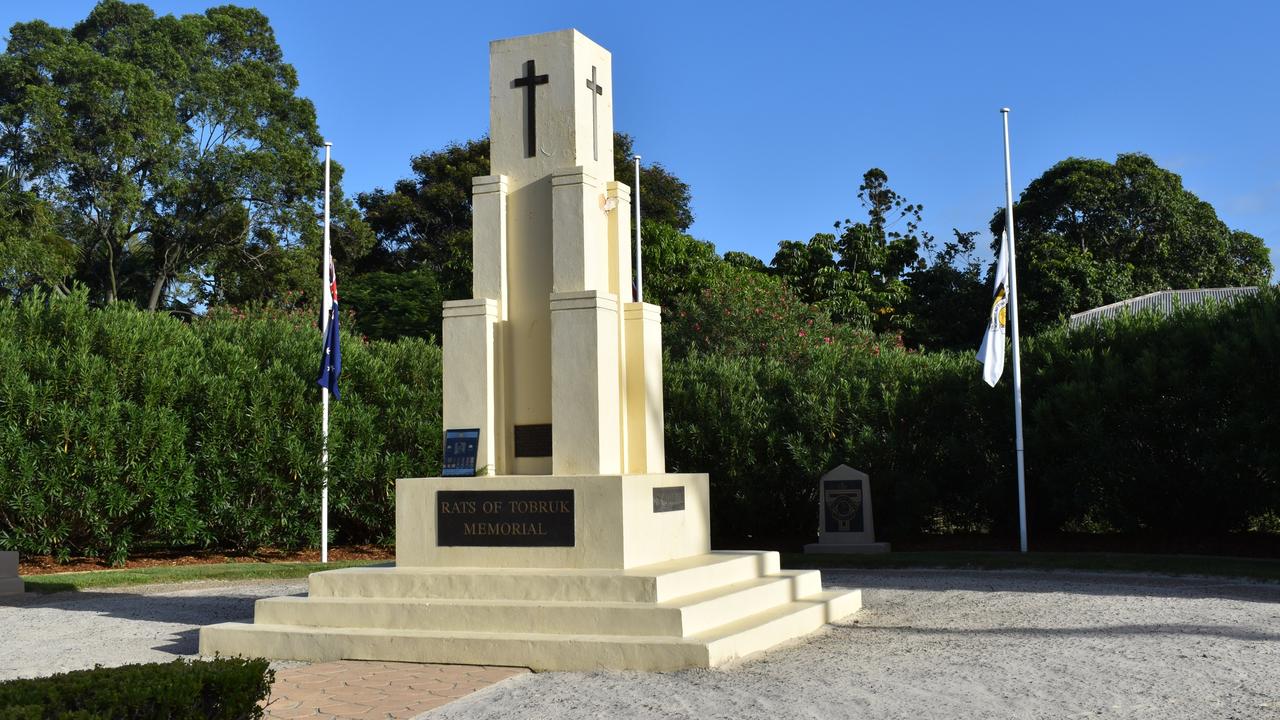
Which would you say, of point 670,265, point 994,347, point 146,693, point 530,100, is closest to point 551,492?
point 530,100

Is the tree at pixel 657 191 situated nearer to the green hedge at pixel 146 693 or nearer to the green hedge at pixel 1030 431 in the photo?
the green hedge at pixel 1030 431

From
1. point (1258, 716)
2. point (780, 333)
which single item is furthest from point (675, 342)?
point (1258, 716)

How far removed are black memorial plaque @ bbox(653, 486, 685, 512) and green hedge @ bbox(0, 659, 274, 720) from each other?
468 centimetres

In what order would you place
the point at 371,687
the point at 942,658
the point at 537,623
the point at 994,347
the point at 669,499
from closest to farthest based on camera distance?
the point at 371,687 < the point at 942,658 < the point at 537,623 < the point at 669,499 < the point at 994,347

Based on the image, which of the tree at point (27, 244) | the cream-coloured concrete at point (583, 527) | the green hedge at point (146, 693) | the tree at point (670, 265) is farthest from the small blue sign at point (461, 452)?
the tree at point (670, 265)

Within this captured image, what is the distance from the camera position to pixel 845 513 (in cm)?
1831

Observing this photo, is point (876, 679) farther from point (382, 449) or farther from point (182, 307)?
point (182, 307)

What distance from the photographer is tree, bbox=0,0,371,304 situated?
33.4 m

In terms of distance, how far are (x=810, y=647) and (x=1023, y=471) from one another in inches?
390

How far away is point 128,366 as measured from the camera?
18234mm

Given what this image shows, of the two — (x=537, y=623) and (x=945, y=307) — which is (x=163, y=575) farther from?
(x=945, y=307)

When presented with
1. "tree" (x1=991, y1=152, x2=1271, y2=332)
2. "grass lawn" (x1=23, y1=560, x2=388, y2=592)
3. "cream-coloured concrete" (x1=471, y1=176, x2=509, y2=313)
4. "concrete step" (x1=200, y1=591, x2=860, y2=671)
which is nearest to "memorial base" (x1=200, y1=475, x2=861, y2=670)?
"concrete step" (x1=200, y1=591, x2=860, y2=671)

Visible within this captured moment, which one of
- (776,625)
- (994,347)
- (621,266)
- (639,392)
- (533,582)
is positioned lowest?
(776,625)

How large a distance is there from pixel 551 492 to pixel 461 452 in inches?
43.3
